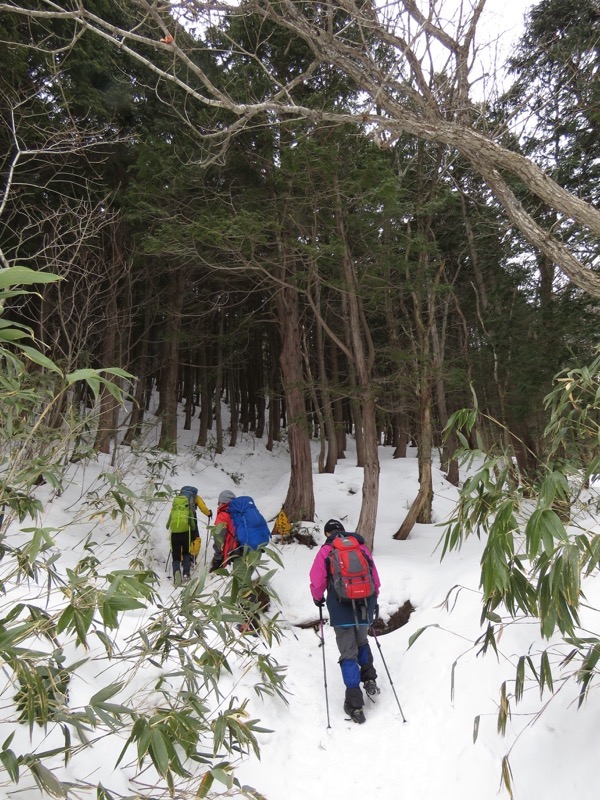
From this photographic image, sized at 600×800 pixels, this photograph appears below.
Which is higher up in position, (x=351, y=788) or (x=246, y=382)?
(x=246, y=382)

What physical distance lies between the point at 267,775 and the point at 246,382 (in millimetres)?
18476

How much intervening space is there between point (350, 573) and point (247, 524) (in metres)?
1.72

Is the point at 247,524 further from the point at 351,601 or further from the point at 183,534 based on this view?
the point at 351,601

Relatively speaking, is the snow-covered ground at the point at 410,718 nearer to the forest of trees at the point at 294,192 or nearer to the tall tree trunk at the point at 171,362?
the forest of trees at the point at 294,192

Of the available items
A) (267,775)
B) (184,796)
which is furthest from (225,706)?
(184,796)

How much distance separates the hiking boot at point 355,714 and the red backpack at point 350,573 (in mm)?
817

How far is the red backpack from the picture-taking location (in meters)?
3.94

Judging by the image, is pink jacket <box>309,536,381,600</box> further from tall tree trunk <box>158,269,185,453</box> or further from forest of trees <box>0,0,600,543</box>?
tall tree trunk <box>158,269,185,453</box>

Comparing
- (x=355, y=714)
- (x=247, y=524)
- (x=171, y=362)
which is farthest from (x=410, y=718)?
(x=171, y=362)

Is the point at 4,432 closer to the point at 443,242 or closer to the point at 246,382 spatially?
the point at 443,242

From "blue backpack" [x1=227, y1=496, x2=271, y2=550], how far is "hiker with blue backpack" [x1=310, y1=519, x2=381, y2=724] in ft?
4.08

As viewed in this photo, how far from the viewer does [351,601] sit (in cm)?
401

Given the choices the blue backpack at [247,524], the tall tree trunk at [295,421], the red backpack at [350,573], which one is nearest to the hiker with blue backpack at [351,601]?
the red backpack at [350,573]

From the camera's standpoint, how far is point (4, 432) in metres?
2.01
